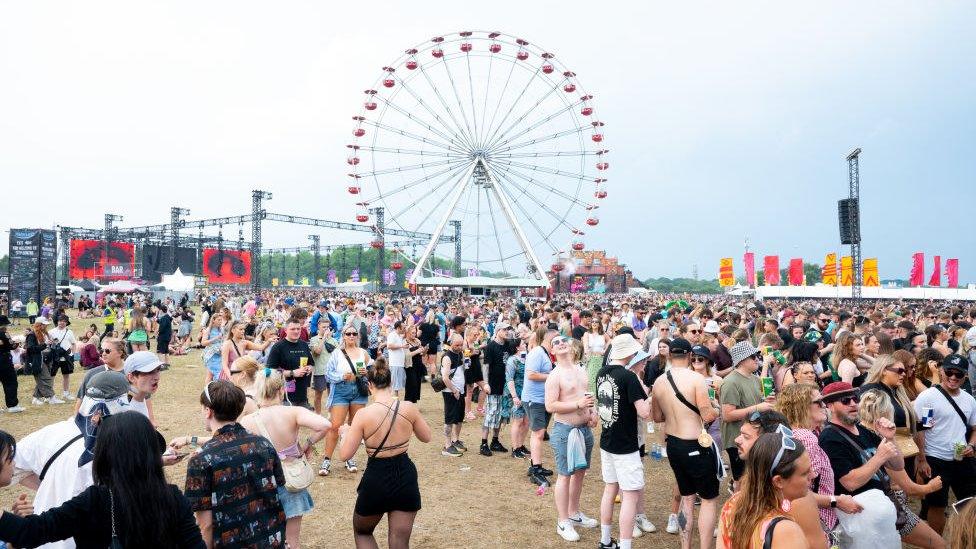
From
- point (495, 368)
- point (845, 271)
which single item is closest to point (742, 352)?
point (495, 368)

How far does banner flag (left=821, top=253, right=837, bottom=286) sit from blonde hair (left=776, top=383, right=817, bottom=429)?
5014 centimetres

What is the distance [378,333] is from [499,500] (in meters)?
9.25

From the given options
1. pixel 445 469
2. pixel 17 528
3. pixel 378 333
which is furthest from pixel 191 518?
pixel 378 333

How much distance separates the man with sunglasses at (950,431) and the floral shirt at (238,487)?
208 inches

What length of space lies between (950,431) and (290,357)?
7.11 meters

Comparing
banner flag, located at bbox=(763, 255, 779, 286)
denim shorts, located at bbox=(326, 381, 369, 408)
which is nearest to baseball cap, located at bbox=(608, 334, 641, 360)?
denim shorts, located at bbox=(326, 381, 369, 408)

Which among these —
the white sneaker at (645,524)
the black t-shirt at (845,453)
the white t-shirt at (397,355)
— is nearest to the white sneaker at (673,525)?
the white sneaker at (645,524)

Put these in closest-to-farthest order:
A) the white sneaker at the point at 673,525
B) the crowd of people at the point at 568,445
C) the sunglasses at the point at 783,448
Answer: the crowd of people at the point at 568,445 → the sunglasses at the point at 783,448 → the white sneaker at the point at 673,525

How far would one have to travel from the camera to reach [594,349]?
9008 mm

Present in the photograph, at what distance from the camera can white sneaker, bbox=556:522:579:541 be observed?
556 centimetres

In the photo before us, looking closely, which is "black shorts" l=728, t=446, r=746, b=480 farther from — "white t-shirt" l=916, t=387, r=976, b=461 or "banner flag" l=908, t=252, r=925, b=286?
"banner flag" l=908, t=252, r=925, b=286

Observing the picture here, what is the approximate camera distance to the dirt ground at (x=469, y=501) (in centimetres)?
568

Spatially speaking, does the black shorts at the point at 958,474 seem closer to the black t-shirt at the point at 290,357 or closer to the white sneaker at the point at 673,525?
the white sneaker at the point at 673,525

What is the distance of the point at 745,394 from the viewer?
5430 mm
